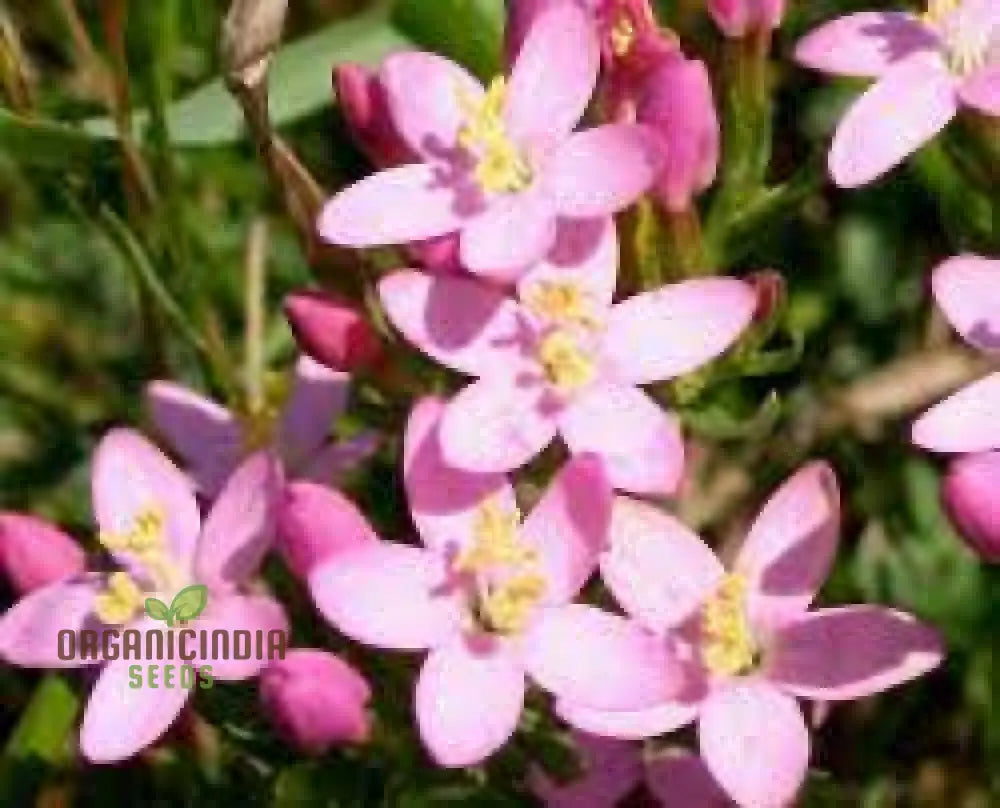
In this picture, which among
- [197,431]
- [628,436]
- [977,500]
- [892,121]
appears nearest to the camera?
[977,500]

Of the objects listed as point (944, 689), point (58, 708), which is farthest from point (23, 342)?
point (944, 689)

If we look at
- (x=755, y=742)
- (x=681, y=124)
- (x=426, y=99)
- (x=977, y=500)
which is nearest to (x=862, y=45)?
(x=681, y=124)

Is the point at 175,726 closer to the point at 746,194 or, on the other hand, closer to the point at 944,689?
the point at 746,194

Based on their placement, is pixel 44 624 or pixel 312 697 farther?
pixel 44 624

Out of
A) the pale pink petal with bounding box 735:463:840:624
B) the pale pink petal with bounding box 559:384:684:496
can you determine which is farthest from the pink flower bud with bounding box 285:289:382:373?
the pale pink petal with bounding box 735:463:840:624

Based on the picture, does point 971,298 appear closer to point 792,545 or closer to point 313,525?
point 792,545

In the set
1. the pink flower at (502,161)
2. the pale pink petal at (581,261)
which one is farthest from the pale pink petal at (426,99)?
the pale pink petal at (581,261)

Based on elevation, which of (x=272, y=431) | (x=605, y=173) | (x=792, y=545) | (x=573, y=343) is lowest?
(x=272, y=431)

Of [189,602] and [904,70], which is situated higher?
[904,70]
